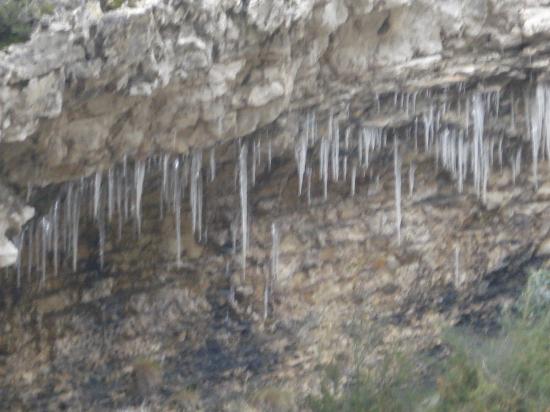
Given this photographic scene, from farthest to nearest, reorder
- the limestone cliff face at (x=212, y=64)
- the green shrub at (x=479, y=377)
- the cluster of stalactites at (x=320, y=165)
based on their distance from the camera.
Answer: the cluster of stalactites at (x=320, y=165), the green shrub at (x=479, y=377), the limestone cliff face at (x=212, y=64)

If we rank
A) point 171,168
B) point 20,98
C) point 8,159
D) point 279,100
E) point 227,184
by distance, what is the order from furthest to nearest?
point 227,184
point 171,168
point 279,100
point 8,159
point 20,98

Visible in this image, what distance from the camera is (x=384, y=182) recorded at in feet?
35.3

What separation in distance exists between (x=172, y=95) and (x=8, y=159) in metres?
1.29

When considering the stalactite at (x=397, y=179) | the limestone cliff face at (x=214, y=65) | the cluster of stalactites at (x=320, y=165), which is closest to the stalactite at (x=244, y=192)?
the cluster of stalactites at (x=320, y=165)

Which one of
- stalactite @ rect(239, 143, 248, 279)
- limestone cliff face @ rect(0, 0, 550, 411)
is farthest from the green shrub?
stalactite @ rect(239, 143, 248, 279)

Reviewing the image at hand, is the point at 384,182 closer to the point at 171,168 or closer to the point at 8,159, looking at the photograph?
the point at 171,168

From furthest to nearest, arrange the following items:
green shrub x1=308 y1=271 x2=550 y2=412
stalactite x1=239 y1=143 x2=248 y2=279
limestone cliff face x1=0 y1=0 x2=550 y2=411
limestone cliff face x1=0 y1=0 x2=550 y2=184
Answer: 1. stalactite x1=239 y1=143 x2=248 y2=279
2. green shrub x1=308 y1=271 x2=550 y2=412
3. limestone cliff face x1=0 y1=0 x2=550 y2=411
4. limestone cliff face x1=0 y1=0 x2=550 y2=184

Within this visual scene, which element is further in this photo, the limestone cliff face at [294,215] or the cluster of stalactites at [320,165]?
the cluster of stalactites at [320,165]

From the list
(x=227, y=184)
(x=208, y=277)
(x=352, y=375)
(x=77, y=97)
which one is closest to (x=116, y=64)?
(x=77, y=97)

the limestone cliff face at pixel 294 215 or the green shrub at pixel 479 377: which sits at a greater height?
the limestone cliff face at pixel 294 215

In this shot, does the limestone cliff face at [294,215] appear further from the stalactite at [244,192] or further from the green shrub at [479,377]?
the green shrub at [479,377]

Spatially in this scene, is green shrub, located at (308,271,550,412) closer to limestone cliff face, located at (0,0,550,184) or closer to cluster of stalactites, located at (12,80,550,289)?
cluster of stalactites, located at (12,80,550,289)

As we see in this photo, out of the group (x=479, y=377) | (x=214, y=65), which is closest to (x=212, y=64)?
(x=214, y=65)

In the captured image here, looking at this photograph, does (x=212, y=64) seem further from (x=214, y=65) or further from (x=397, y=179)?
(x=397, y=179)
